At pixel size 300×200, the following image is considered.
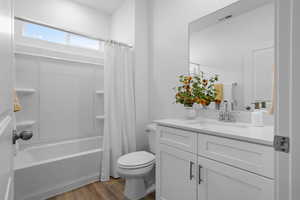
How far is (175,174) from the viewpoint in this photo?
132 centimetres

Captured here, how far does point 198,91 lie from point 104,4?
2.34m

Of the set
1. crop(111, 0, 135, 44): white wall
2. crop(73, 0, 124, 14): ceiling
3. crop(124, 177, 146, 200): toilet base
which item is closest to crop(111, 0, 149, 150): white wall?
crop(111, 0, 135, 44): white wall

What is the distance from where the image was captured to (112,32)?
9.79 ft

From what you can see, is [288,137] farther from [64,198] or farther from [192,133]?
[64,198]

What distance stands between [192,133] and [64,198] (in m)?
1.63

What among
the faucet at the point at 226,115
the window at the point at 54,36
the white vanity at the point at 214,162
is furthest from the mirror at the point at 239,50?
the window at the point at 54,36

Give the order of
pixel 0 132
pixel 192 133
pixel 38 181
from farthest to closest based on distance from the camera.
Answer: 1. pixel 38 181
2. pixel 192 133
3. pixel 0 132

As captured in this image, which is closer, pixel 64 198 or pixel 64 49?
pixel 64 198

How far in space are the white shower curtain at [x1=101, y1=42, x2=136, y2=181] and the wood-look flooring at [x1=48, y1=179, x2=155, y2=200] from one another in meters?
0.13

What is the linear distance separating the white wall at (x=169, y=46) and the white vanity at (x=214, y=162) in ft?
2.23

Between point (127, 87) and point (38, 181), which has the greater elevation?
point (127, 87)

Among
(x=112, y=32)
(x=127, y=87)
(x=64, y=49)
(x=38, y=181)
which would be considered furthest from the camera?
(x=112, y=32)

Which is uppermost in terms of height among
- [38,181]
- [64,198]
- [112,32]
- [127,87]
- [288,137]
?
[112,32]

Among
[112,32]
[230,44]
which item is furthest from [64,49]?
[230,44]
